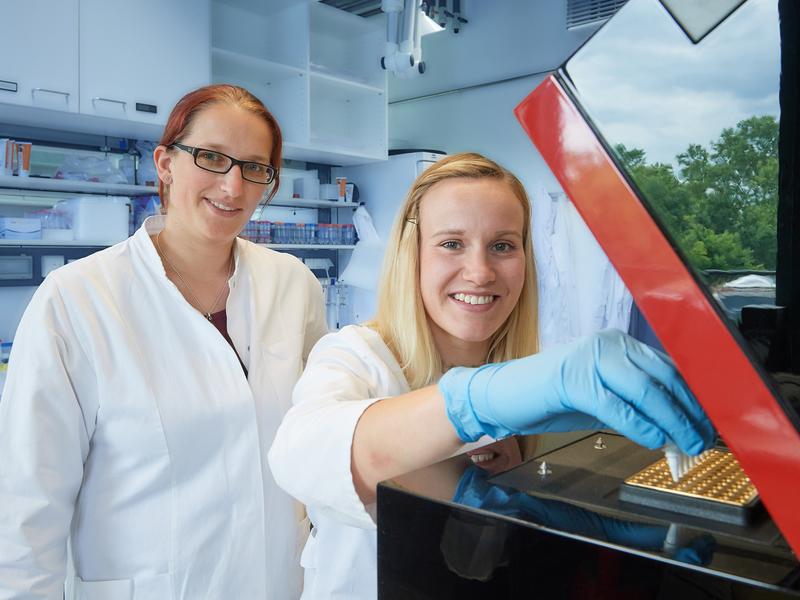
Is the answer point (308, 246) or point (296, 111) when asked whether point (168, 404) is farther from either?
point (296, 111)

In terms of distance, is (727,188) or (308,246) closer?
(727,188)

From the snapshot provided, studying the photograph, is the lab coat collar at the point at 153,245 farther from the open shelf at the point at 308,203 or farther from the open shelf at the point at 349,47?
the open shelf at the point at 349,47

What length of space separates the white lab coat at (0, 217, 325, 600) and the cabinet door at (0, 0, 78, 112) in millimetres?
1424

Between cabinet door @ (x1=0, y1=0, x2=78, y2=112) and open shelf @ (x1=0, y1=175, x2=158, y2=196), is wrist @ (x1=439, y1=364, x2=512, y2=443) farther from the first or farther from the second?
open shelf @ (x1=0, y1=175, x2=158, y2=196)

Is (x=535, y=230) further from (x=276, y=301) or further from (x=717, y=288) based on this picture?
(x=717, y=288)

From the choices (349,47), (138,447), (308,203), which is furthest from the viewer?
(349,47)

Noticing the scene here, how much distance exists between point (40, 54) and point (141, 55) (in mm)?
400

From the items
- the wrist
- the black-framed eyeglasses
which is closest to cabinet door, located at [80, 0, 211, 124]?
the black-framed eyeglasses

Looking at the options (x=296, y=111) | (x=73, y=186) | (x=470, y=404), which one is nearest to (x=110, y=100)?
(x=73, y=186)

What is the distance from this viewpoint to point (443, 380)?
747 millimetres

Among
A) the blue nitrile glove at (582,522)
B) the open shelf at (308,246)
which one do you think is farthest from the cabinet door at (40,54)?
the blue nitrile glove at (582,522)

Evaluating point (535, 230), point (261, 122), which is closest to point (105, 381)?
point (261, 122)

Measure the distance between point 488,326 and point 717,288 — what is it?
0.58m

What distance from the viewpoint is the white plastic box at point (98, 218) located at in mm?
2715
